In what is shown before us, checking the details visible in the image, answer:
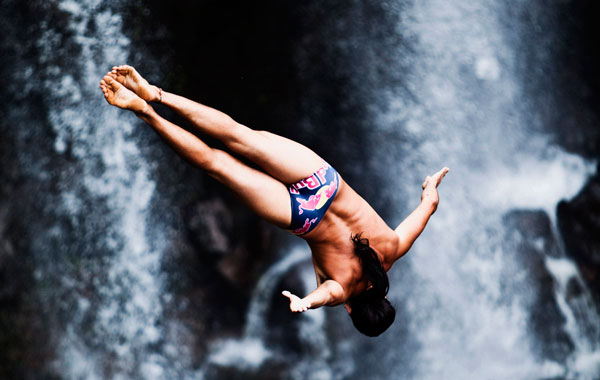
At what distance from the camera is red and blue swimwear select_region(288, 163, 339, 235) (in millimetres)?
3180

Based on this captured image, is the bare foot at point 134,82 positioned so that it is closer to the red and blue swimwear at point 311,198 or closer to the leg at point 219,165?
the leg at point 219,165

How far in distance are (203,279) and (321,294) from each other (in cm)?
366

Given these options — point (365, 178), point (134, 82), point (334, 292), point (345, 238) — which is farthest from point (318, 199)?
point (365, 178)

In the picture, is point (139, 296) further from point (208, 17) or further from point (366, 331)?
point (366, 331)

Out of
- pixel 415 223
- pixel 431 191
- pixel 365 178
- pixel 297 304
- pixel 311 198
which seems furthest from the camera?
pixel 365 178

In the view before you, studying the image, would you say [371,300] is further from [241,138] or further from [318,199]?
[241,138]

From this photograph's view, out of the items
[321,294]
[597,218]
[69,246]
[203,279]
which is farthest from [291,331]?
[321,294]

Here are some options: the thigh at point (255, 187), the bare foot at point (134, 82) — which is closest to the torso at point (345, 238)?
the thigh at point (255, 187)

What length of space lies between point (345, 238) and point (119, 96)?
1.34 metres

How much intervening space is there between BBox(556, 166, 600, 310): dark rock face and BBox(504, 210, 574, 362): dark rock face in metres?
0.19

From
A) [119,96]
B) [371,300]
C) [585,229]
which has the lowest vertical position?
[585,229]

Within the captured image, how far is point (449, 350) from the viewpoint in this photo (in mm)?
6465

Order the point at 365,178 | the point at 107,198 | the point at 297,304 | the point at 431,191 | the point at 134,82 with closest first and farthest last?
the point at 297,304 → the point at 134,82 → the point at 431,191 → the point at 107,198 → the point at 365,178

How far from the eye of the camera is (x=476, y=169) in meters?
6.42
